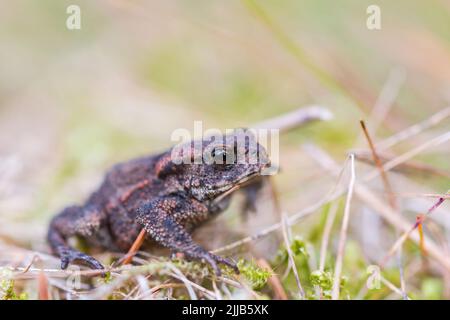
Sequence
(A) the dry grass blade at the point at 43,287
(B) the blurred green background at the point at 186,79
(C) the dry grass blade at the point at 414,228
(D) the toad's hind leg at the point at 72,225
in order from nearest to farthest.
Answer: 1. (A) the dry grass blade at the point at 43,287
2. (C) the dry grass blade at the point at 414,228
3. (D) the toad's hind leg at the point at 72,225
4. (B) the blurred green background at the point at 186,79

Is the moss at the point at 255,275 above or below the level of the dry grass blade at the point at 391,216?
below

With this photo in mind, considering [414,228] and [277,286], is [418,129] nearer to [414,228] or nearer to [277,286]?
[414,228]

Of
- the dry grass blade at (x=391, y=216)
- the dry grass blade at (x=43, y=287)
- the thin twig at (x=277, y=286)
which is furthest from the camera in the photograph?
the dry grass blade at (x=391, y=216)

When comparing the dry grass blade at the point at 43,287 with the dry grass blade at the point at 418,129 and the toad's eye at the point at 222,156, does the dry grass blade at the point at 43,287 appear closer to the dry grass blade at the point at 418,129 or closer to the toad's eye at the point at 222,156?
the toad's eye at the point at 222,156

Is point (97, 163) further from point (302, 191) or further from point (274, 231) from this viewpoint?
point (274, 231)

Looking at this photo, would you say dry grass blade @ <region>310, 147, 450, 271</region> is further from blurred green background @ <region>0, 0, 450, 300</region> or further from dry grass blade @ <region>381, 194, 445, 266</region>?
blurred green background @ <region>0, 0, 450, 300</region>

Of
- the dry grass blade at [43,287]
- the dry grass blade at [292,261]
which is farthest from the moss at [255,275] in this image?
the dry grass blade at [43,287]

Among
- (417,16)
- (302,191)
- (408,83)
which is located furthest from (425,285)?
(417,16)
